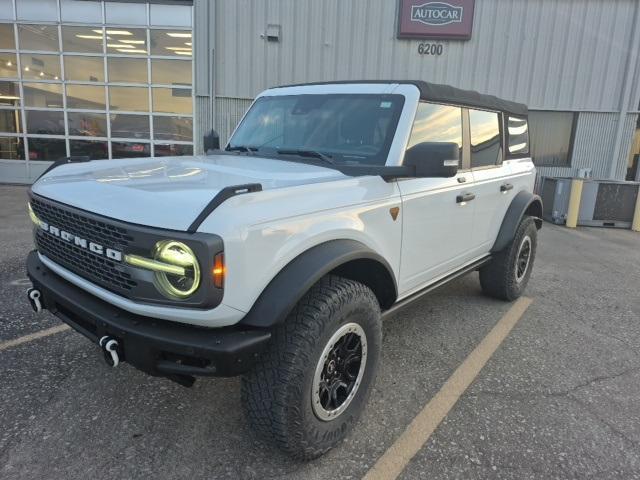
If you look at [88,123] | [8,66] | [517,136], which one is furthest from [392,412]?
[8,66]

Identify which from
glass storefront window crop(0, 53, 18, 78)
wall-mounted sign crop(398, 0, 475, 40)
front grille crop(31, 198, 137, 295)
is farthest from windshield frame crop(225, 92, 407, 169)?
glass storefront window crop(0, 53, 18, 78)

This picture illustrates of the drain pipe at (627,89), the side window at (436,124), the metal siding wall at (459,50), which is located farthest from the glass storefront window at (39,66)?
the drain pipe at (627,89)

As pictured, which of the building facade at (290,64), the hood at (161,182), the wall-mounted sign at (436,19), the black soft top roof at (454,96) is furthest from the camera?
the building facade at (290,64)

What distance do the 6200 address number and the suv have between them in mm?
9413

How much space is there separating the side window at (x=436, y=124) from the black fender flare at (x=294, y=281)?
1.12 metres

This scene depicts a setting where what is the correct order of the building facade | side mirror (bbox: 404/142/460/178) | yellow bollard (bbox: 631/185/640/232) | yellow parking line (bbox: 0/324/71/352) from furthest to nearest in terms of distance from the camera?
the building facade < yellow bollard (bbox: 631/185/640/232) < yellow parking line (bbox: 0/324/71/352) < side mirror (bbox: 404/142/460/178)

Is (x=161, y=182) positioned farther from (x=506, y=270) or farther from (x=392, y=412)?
(x=506, y=270)

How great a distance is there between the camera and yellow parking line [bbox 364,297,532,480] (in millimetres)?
2402

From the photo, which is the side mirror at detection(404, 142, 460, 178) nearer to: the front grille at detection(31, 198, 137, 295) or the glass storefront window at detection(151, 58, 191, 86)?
the front grille at detection(31, 198, 137, 295)

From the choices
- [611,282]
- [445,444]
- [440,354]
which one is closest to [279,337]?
[445,444]

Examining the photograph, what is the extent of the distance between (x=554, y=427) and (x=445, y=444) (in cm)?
70

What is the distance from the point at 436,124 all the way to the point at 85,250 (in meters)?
2.45

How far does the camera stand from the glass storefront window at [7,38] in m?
12.8

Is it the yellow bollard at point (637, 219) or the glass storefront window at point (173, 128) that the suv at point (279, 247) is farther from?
the glass storefront window at point (173, 128)
